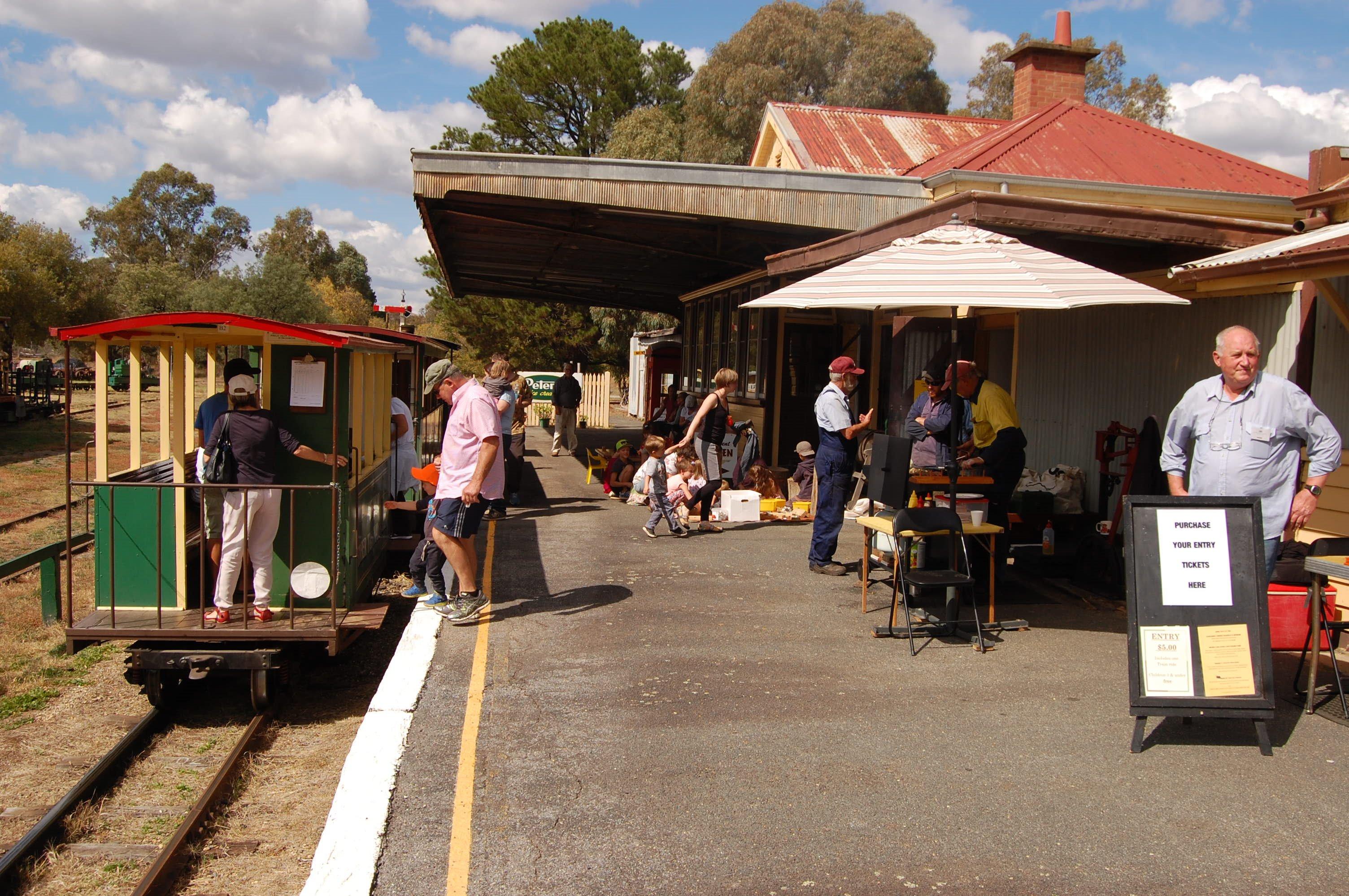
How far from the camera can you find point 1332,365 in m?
6.70

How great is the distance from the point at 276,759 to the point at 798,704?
3.03 metres

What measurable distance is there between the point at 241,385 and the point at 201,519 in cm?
94

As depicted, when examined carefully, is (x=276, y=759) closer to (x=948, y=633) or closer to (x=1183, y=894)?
(x=948, y=633)

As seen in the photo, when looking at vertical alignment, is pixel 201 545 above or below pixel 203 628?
above

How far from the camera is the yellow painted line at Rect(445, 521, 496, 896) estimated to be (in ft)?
11.9

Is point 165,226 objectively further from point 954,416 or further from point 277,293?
point 954,416

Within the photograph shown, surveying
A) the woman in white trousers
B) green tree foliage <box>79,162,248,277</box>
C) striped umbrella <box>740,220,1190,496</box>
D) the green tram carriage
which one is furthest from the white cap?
green tree foliage <box>79,162,248,277</box>

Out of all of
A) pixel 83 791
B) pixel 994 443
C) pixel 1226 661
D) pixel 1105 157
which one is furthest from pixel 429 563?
pixel 1105 157

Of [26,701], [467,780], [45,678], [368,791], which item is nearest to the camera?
[368,791]

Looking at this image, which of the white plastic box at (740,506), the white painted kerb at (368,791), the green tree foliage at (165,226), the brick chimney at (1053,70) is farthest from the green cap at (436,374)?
the green tree foliage at (165,226)

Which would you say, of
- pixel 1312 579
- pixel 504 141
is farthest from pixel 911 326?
pixel 504 141

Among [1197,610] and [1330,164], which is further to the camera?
[1330,164]

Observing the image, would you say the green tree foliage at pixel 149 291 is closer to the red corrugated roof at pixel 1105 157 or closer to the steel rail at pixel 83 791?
the red corrugated roof at pixel 1105 157

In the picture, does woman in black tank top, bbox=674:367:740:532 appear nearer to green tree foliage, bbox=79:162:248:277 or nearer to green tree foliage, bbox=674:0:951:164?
green tree foliage, bbox=674:0:951:164
